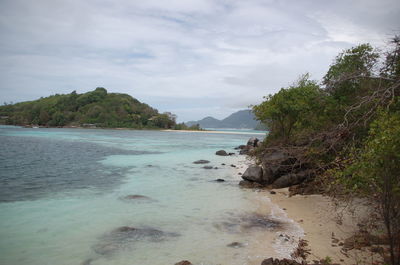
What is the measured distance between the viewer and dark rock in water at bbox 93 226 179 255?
746cm

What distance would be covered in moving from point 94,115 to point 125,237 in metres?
141

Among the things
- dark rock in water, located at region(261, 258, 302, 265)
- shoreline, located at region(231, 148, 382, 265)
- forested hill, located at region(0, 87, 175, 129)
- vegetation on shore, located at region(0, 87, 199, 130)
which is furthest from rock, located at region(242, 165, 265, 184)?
forested hill, located at region(0, 87, 175, 129)

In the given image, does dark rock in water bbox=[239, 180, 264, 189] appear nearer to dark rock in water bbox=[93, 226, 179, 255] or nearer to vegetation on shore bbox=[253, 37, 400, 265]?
vegetation on shore bbox=[253, 37, 400, 265]

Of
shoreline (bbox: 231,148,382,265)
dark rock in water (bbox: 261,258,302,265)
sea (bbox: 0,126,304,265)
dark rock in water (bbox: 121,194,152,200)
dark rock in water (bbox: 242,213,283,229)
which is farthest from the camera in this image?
dark rock in water (bbox: 121,194,152,200)

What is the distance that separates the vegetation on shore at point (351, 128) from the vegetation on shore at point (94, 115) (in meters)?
122

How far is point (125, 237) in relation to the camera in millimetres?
8211

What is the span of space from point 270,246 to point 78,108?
6221 inches

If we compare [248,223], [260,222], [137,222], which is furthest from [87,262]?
[260,222]

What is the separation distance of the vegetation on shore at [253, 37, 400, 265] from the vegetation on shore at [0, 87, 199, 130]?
12202cm

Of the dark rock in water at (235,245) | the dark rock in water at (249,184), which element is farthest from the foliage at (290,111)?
the dark rock in water at (235,245)

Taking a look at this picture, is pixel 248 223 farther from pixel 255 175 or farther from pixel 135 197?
pixel 255 175

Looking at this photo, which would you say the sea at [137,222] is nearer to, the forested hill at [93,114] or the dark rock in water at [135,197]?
the dark rock in water at [135,197]

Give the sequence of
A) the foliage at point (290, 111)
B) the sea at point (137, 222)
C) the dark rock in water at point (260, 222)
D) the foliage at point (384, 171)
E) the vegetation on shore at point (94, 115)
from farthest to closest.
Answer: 1. the vegetation on shore at point (94, 115)
2. the foliage at point (290, 111)
3. the dark rock in water at point (260, 222)
4. the sea at point (137, 222)
5. the foliage at point (384, 171)

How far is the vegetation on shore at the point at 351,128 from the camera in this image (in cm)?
460
